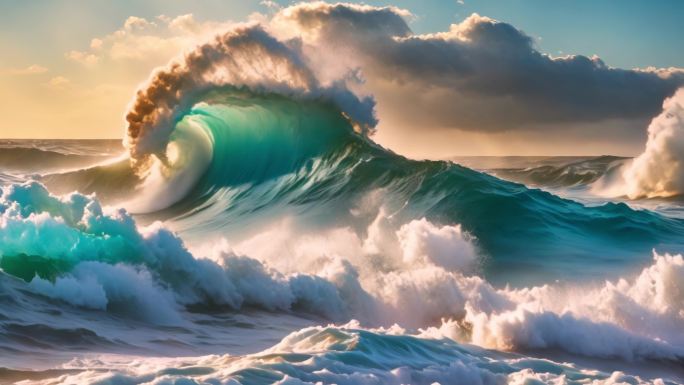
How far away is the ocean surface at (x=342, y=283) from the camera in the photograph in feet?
25.3

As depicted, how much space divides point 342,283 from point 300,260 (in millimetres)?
2267

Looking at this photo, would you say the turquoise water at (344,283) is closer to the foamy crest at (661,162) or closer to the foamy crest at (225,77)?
the foamy crest at (225,77)

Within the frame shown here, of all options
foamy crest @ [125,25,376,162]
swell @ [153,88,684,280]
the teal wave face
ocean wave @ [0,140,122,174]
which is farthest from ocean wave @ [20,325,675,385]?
ocean wave @ [0,140,122,174]

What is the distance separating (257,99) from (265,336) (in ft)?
47.1

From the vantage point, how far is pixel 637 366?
32.4ft

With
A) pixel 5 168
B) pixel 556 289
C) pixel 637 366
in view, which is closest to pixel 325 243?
pixel 556 289

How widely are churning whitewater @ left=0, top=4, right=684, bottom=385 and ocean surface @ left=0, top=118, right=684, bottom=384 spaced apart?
3 centimetres

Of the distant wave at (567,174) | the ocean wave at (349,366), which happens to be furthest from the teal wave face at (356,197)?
the distant wave at (567,174)

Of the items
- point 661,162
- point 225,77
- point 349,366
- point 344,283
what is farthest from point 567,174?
point 349,366

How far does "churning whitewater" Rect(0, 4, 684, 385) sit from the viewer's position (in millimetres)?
7973

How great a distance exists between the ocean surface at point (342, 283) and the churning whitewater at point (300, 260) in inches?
1.3

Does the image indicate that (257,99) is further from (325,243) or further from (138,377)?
(138,377)

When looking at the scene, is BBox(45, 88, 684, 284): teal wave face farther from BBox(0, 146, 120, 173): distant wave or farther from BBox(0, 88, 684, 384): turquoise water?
BBox(0, 146, 120, 173): distant wave

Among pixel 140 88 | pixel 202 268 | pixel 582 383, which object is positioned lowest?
pixel 582 383
